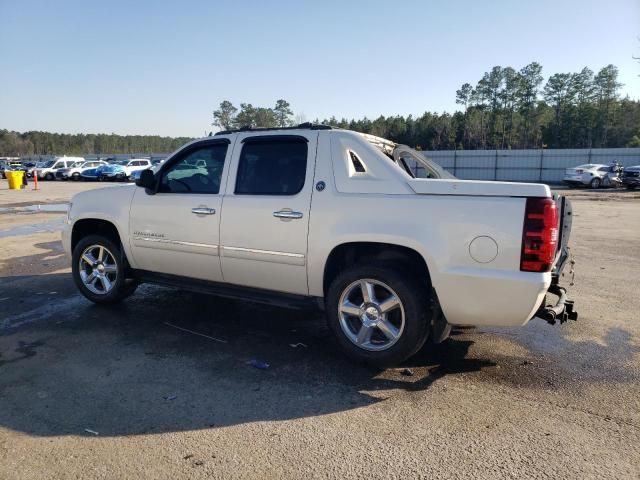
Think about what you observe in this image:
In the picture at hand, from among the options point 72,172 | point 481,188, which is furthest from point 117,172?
point 481,188

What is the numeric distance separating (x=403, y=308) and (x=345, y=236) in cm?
75

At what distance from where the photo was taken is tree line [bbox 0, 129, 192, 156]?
364 ft

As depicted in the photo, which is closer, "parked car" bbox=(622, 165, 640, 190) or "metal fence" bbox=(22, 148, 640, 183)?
"parked car" bbox=(622, 165, 640, 190)

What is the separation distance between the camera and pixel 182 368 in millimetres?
4047

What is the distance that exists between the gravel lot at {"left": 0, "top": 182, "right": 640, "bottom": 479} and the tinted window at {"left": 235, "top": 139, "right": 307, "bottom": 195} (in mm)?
1456

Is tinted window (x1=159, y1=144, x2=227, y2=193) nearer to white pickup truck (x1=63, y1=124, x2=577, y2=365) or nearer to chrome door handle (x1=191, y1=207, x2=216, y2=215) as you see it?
white pickup truck (x1=63, y1=124, x2=577, y2=365)

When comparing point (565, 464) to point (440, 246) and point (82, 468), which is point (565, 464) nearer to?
point (440, 246)

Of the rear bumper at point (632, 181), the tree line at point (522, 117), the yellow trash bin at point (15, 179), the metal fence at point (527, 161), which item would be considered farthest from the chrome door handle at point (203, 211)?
the tree line at point (522, 117)

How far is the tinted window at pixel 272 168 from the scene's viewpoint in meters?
4.43

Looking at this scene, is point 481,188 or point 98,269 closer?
point 481,188

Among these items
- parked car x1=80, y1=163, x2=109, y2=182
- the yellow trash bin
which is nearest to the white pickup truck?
the yellow trash bin

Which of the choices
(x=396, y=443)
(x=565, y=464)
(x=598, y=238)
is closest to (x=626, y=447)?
(x=565, y=464)

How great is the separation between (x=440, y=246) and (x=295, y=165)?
5.11 ft

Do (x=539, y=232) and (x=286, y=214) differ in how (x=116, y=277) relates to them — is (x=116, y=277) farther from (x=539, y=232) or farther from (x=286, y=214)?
(x=539, y=232)
